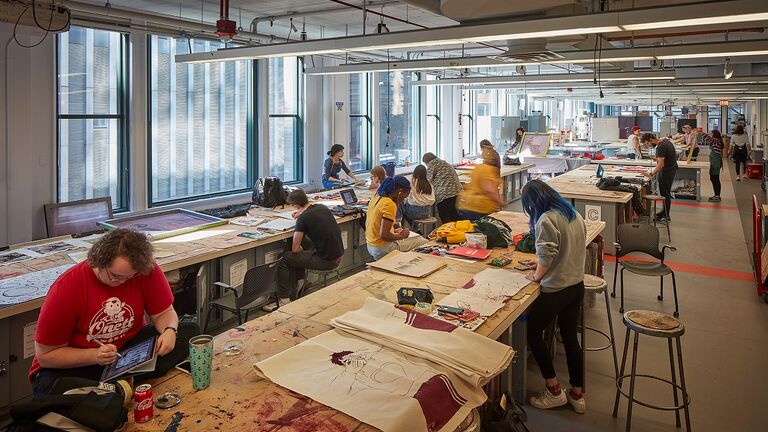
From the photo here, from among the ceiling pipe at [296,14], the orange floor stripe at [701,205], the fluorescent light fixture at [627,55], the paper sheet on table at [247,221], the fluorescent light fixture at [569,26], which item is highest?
the ceiling pipe at [296,14]

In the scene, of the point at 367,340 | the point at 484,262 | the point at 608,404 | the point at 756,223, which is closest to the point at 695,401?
the point at 608,404

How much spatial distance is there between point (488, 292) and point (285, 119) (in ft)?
22.5

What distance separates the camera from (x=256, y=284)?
3934 mm

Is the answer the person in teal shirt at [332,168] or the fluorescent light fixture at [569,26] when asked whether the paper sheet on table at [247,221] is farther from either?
the person in teal shirt at [332,168]

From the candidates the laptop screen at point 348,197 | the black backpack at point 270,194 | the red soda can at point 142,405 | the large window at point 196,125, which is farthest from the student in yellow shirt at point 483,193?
the red soda can at point 142,405

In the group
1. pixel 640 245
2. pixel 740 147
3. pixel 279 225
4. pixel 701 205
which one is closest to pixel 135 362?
pixel 279 225

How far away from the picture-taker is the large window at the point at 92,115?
5.90 m

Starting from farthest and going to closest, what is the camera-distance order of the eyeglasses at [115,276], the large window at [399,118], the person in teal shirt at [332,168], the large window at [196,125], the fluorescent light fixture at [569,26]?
the large window at [399,118] < the person in teal shirt at [332,168] < the large window at [196,125] < the fluorescent light fixture at [569,26] < the eyeglasses at [115,276]

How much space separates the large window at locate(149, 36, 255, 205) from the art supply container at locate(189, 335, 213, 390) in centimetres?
551

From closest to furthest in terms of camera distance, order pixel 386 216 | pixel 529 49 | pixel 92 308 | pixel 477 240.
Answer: pixel 92 308
pixel 477 240
pixel 529 49
pixel 386 216

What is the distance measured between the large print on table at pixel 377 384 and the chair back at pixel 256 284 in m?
1.81

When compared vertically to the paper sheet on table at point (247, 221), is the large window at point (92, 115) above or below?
above

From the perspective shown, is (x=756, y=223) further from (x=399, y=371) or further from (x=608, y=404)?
(x=399, y=371)

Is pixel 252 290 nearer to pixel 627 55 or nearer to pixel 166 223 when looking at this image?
pixel 166 223
